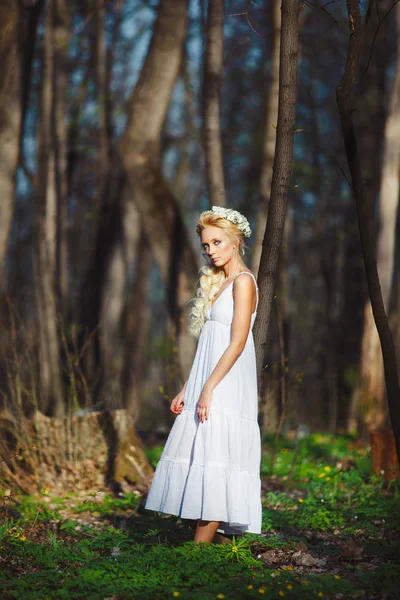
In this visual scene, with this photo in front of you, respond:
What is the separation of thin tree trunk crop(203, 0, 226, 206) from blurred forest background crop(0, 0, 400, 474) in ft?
0.07

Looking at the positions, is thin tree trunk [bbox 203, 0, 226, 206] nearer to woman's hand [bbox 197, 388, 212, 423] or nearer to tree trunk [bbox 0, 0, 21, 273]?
tree trunk [bbox 0, 0, 21, 273]

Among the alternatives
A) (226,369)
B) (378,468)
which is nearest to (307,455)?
(378,468)

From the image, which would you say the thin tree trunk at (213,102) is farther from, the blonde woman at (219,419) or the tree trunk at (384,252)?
the blonde woman at (219,419)

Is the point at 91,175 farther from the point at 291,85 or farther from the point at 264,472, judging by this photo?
the point at 291,85

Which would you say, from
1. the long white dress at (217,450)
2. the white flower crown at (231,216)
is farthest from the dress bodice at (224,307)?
the white flower crown at (231,216)

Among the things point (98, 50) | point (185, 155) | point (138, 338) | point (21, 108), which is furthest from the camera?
point (185, 155)

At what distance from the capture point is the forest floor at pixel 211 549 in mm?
4141

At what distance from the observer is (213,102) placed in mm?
8969

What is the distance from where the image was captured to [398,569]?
4.41 meters

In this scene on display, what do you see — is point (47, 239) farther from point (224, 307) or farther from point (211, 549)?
point (211, 549)

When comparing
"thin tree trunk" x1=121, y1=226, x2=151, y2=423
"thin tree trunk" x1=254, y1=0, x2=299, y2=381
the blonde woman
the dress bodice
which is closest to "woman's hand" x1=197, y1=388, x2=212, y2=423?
the blonde woman

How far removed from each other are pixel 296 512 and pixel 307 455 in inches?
136

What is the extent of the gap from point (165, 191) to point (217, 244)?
4126 millimetres

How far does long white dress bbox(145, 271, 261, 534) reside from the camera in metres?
4.77
